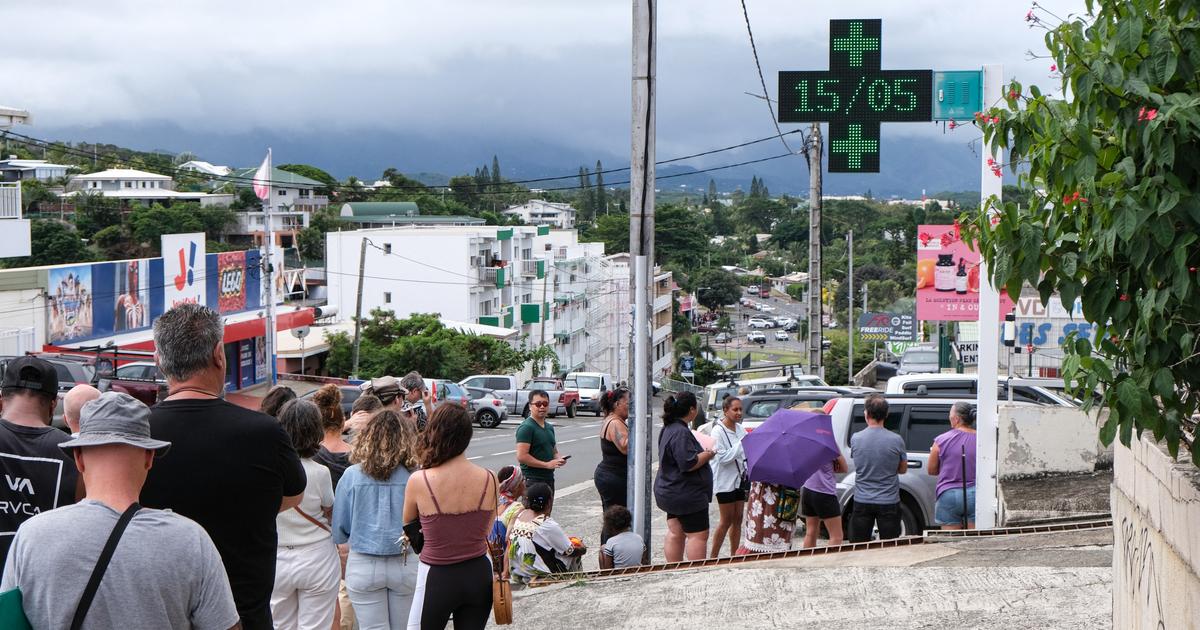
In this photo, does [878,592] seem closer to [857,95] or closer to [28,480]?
[857,95]

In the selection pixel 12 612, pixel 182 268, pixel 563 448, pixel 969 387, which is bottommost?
pixel 563 448

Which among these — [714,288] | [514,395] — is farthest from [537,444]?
[714,288]

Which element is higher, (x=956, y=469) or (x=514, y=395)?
(x=956, y=469)

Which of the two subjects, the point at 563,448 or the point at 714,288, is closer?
the point at 563,448

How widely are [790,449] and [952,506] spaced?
1.74 m

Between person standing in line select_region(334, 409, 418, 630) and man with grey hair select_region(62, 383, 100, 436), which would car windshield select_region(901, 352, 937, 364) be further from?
man with grey hair select_region(62, 383, 100, 436)

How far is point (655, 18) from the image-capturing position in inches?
439

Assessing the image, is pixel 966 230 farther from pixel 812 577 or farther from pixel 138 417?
pixel 812 577

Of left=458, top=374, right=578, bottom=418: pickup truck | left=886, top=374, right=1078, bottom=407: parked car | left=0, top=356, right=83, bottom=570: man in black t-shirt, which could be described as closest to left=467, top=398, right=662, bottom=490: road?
left=458, top=374, right=578, bottom=418: pickup truck

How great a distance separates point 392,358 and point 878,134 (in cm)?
4593

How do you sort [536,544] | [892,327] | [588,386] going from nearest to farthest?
1. [536,544]
2. [588,386]
3. [892,327]

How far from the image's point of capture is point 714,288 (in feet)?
485

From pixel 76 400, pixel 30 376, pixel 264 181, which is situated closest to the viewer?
pixel 30 376

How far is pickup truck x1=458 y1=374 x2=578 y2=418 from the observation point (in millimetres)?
45312
